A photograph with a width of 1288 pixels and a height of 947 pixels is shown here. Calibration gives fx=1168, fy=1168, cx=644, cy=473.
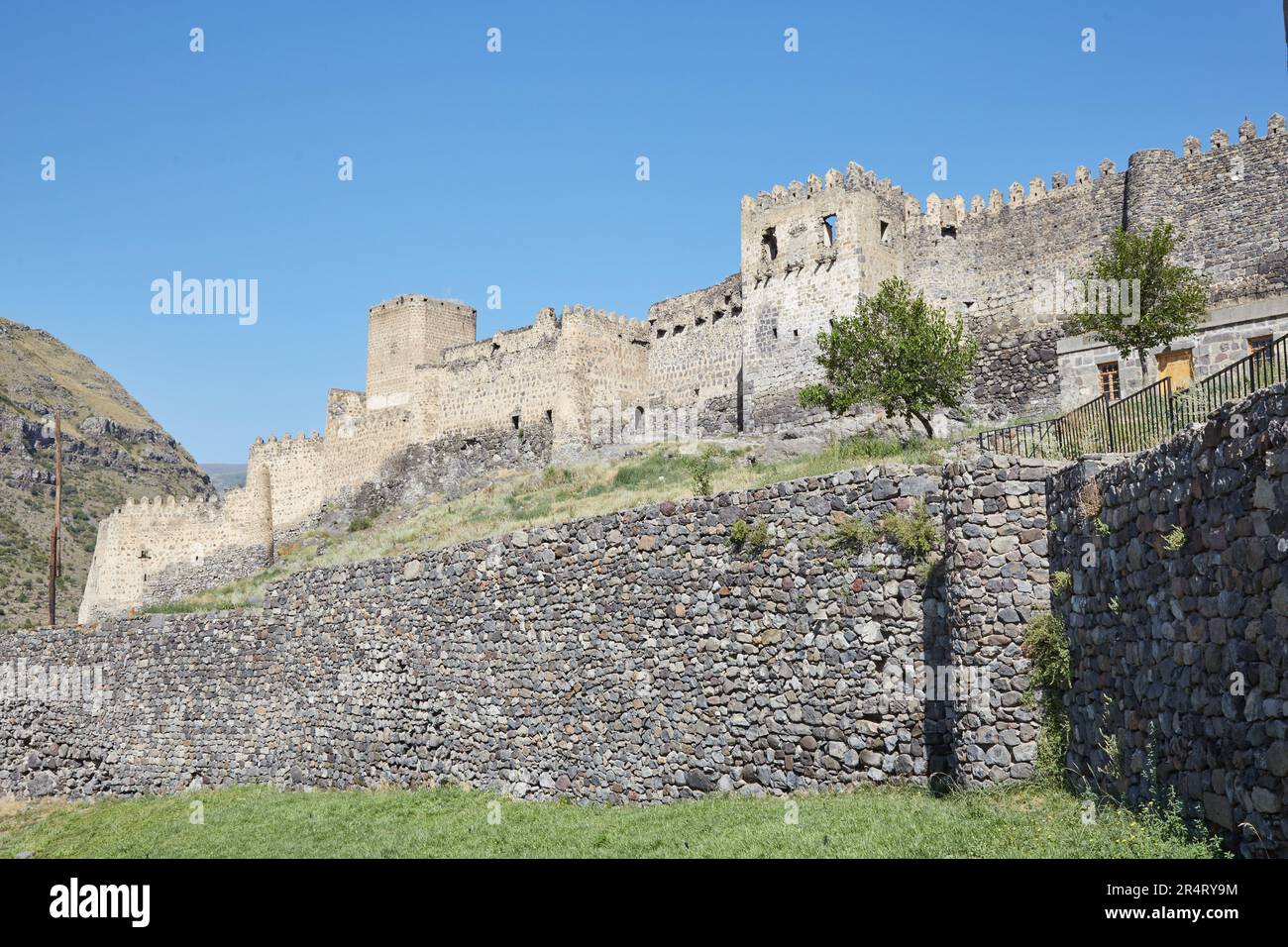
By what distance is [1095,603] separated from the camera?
7.95m

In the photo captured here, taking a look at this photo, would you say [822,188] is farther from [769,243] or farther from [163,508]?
[163,508]

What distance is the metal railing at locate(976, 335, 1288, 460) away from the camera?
25.2 feet

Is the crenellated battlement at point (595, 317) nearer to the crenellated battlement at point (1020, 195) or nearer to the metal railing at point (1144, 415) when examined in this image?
the crenellated battlement at point (1020, 195)

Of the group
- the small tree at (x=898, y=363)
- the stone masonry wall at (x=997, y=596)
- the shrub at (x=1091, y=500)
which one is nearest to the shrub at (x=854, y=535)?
the stone masonry wall at (x=997, y=596)

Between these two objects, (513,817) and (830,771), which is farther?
(513,817)

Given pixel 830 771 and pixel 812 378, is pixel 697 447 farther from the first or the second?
pixel 830 771

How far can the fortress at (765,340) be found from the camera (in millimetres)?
27438

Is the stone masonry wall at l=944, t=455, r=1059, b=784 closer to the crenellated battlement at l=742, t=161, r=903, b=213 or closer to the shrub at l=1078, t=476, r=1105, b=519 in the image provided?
the shrub at l=1078, t=476, r=1105, b=519

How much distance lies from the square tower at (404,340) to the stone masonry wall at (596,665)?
2529cm

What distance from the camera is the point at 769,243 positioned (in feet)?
113
